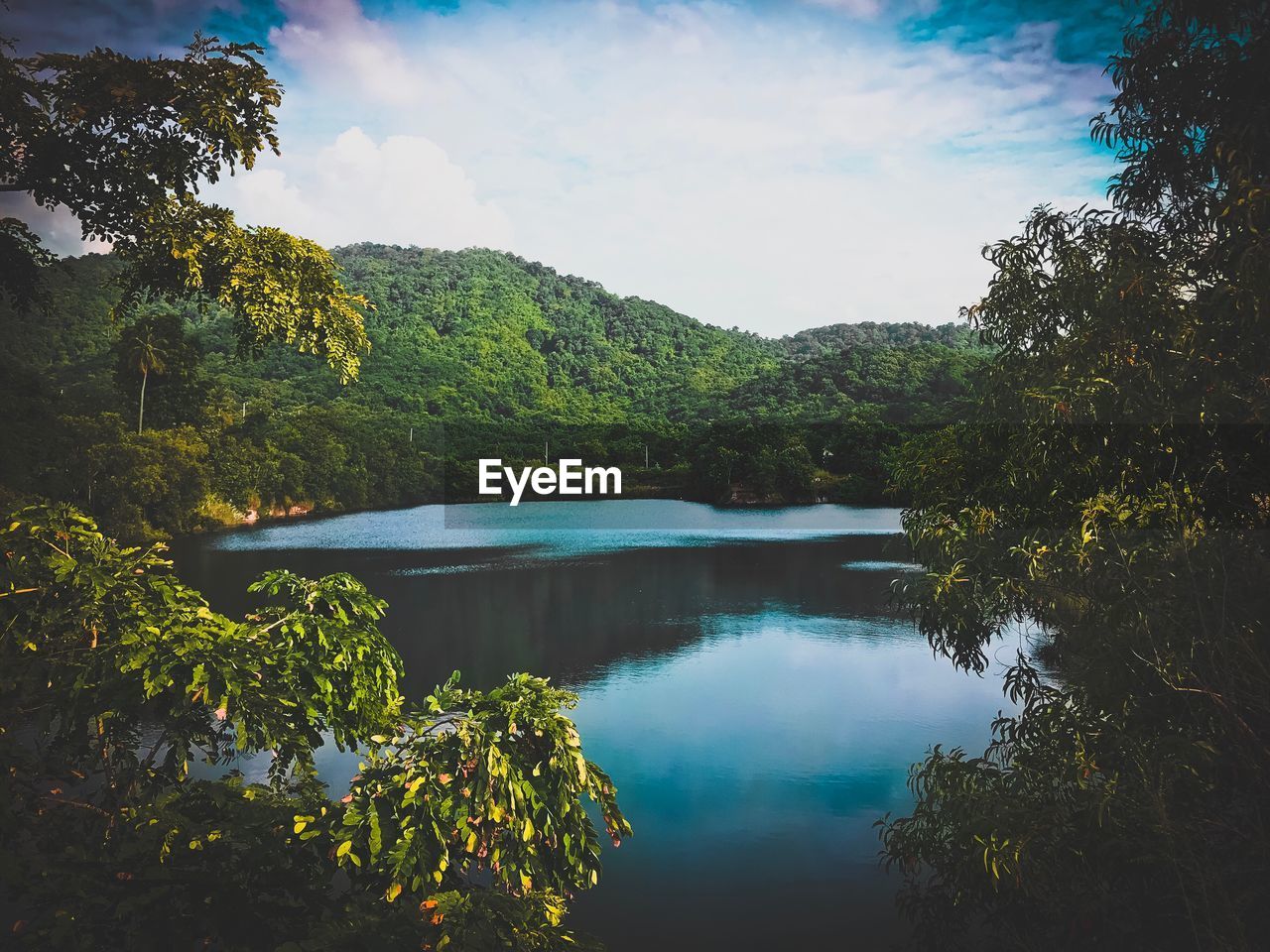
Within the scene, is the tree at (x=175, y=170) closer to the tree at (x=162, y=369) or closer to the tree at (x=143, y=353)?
the tree at (x=162, y=369)

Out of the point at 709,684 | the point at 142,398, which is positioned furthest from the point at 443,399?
the point at 709,684

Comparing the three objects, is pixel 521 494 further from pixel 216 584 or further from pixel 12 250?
pixel 12 250

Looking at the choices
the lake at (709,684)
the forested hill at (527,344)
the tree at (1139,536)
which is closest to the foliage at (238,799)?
the tree at (1139,536)

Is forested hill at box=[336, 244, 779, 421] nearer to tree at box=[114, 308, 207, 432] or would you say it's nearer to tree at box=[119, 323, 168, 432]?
tree at box=[114, 308, 207, 432]

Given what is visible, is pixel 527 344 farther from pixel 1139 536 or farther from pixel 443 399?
pixel 1139 536

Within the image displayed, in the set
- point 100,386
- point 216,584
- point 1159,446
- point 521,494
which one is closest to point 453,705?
point 1159,446
